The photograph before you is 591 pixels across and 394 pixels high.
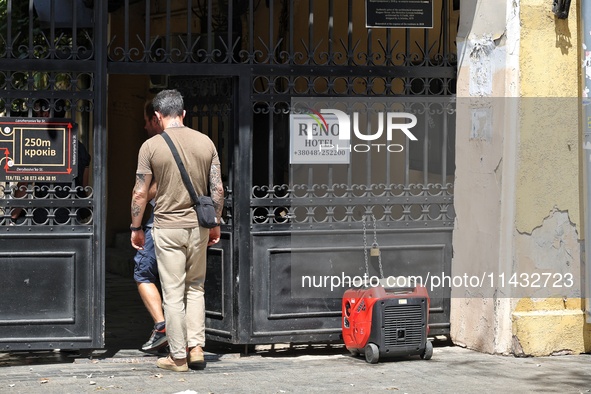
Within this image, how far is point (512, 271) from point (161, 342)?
8.94ft

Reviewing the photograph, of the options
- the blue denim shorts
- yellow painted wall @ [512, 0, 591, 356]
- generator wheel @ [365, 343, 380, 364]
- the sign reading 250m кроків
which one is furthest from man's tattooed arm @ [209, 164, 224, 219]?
yellow painted wall @ [512, 0, 591, 356]

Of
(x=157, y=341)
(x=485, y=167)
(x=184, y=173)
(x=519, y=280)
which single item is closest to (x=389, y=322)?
(x=519, y=280)

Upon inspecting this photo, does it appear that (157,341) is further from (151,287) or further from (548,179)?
(548,179)

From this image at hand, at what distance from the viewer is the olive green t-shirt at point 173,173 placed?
25.6 feet

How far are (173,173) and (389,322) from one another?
195 centimetres

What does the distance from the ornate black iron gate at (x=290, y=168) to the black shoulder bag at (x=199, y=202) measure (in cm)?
67

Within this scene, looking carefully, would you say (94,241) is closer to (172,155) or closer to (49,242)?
(49,242)

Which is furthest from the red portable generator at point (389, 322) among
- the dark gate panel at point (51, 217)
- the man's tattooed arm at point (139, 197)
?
the dark gate panel at point (51, 217)

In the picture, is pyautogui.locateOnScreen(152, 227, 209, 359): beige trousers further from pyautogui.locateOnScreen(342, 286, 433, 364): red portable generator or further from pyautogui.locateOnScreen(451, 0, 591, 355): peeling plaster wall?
pyautogui.locateOnScreen(451, 0, 591, 355): peeling plaster wall

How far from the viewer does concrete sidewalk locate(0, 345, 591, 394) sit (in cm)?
739

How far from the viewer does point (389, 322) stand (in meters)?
8.23

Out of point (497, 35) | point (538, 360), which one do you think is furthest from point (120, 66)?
point (538, 360)

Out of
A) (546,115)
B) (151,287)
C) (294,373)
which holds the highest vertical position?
(546,115)

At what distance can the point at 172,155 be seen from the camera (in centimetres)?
781
